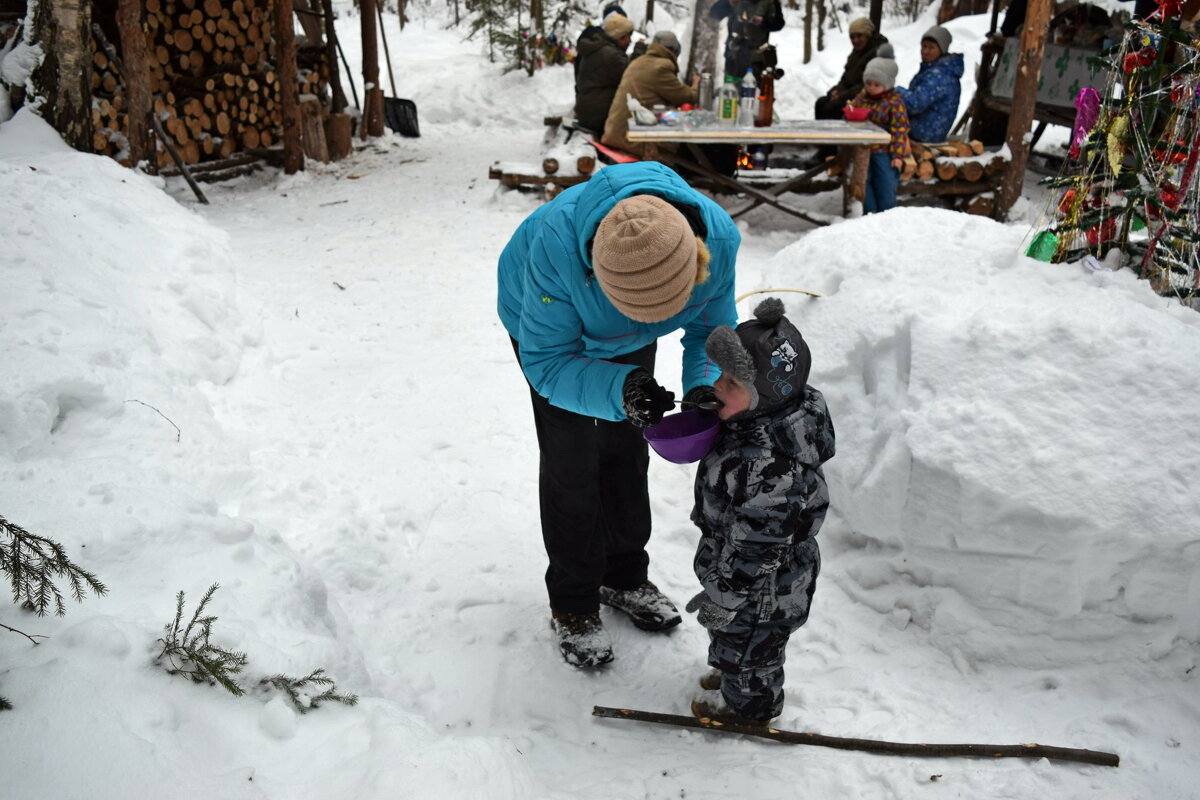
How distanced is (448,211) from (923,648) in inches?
249

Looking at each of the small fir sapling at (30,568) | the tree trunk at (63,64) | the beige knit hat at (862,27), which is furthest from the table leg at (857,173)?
the small fir sapling at (30,568)

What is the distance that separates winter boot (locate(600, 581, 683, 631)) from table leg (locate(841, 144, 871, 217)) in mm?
5005

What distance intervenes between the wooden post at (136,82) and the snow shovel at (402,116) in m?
4.82

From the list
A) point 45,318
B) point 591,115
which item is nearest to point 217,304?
point 45,318

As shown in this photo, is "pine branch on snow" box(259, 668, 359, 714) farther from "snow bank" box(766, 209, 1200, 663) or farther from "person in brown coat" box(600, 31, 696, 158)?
"person in brown coat" box(600, 31, 696, 158)

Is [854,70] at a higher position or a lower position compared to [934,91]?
higher

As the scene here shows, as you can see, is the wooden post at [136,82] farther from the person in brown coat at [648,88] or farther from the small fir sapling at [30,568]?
the small fir sapling at [30,568]

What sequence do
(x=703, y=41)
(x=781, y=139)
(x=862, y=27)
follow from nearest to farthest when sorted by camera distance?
(x=781, y=139)
(x=862, y=27)
(x=703, y=41)

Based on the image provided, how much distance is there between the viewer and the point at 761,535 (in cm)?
206

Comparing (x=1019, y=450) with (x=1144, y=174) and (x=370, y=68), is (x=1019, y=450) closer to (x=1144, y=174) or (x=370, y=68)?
(x=1144, y=174)

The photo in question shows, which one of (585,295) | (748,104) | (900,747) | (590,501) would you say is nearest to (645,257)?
(585,295)

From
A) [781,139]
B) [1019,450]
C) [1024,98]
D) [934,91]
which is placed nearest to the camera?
[1019,450]

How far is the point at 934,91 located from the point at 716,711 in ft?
22.2

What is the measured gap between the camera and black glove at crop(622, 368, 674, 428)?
2.00 meters
